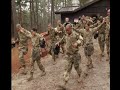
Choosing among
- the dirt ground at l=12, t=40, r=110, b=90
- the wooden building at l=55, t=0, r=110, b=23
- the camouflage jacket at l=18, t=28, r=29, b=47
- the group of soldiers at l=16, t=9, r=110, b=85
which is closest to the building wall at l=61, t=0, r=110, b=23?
the wooden building at l=55, t=0, r=110, b=23

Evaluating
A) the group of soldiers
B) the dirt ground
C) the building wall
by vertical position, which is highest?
the building wall

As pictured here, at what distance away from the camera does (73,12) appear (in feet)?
87.4

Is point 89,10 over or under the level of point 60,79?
over

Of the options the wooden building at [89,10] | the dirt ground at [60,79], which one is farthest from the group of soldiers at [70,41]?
the wooden building at [89,10]

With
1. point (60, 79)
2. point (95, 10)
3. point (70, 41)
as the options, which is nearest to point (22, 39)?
point (60, 79)

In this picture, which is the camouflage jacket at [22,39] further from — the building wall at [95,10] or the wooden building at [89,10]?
the building wall at [95,10]

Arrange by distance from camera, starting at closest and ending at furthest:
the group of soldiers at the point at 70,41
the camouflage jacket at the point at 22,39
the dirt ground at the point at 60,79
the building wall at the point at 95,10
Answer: the group of soldiers at the point at 70,41, the dirt ground at the point at 60,79, the camouflage jacket at the point at 22,39, the building wall at the point at 95,10

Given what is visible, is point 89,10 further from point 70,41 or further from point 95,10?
point 70,41

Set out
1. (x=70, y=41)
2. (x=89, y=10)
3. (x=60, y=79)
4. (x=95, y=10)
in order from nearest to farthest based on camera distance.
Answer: (x=70, y=41)
(x=60, y=79)
(x=95, y=10)
(x=89, y=10)

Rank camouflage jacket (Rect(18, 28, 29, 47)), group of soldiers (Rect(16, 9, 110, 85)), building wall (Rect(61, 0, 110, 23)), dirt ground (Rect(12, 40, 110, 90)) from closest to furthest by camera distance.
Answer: group of soldiers (Rect(16, 9, 110, 85)) → dirt ground (Rect(12, 40, 110, 90)) → camouflage jacket (Rect(18, 28, 29, 47)) → building wall (Rect(61, 0, 110, 23))

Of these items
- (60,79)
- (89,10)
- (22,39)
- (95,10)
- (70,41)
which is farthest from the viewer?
(89,10)

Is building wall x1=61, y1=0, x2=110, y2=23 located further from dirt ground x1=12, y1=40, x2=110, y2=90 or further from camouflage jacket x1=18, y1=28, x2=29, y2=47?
camouflage jacket x1=18, y1=28, x2=29, y2=47
